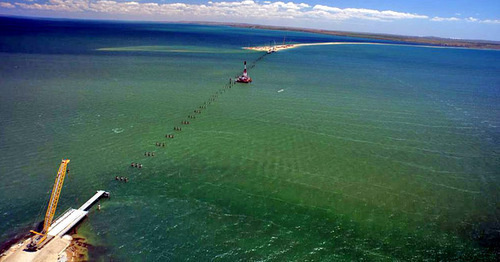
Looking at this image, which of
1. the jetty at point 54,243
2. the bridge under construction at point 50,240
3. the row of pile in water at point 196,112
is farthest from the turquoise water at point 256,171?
the bridge under construction at point 50,240

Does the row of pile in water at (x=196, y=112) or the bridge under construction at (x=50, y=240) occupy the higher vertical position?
the row of pile in water at (x=196, y=112)

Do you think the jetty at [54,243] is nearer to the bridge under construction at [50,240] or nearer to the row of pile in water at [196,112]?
the bridge under construction at [50,240]

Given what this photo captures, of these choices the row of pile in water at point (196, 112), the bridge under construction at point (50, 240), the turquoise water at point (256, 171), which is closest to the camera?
the bridge under construction at point (50, 240)

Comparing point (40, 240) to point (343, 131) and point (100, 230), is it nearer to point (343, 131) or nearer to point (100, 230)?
point (100, 230)

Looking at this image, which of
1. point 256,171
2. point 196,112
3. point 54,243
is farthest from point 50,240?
point 196,112

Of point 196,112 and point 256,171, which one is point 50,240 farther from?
point 196,112

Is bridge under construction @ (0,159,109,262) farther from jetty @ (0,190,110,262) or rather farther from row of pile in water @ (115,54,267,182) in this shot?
row of pile in water @ (115,54,267,182)

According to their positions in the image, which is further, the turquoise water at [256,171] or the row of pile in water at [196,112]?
the row of pile in water at [196,112]

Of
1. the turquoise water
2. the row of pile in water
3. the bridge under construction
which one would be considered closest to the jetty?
the bridge under construction
